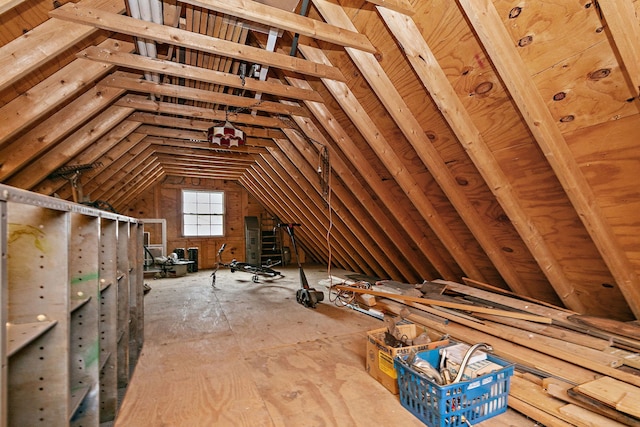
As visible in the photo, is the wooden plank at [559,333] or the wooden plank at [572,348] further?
the wooden plank at [559,333]

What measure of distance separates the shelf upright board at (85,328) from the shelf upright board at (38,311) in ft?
0.94

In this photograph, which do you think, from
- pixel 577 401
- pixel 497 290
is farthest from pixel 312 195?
pixel 577 401

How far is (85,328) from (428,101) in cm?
246

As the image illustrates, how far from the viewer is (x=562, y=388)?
5.91 feet

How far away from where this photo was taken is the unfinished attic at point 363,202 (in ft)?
4.59

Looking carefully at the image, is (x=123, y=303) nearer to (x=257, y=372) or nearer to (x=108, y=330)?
(x=108, y=330)

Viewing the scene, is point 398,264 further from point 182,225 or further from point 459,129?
point 182,225

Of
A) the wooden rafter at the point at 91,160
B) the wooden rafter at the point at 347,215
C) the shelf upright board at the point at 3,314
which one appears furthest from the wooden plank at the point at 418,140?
the wooden rafter at the point at 91,160

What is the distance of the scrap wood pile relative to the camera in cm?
162

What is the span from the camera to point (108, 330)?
1.74m

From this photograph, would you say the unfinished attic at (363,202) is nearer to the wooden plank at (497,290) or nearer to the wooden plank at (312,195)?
the wooden plank at (497,290)

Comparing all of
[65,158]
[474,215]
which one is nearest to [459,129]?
[474,215]

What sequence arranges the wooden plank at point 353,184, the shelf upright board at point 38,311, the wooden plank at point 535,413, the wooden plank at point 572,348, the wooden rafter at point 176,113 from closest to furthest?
the shelf upright board at point 38,311, the wooden plank at point 535,413, the wooden plank at point 572,348, the wooden rafter at point 176,113, the wooden plank at point 353,184

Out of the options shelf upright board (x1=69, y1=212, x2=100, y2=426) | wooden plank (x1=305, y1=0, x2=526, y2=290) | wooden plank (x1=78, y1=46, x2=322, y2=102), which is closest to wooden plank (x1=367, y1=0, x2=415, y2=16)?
wooden plank (x1=305, y1=0, x2=526, y2=290)
